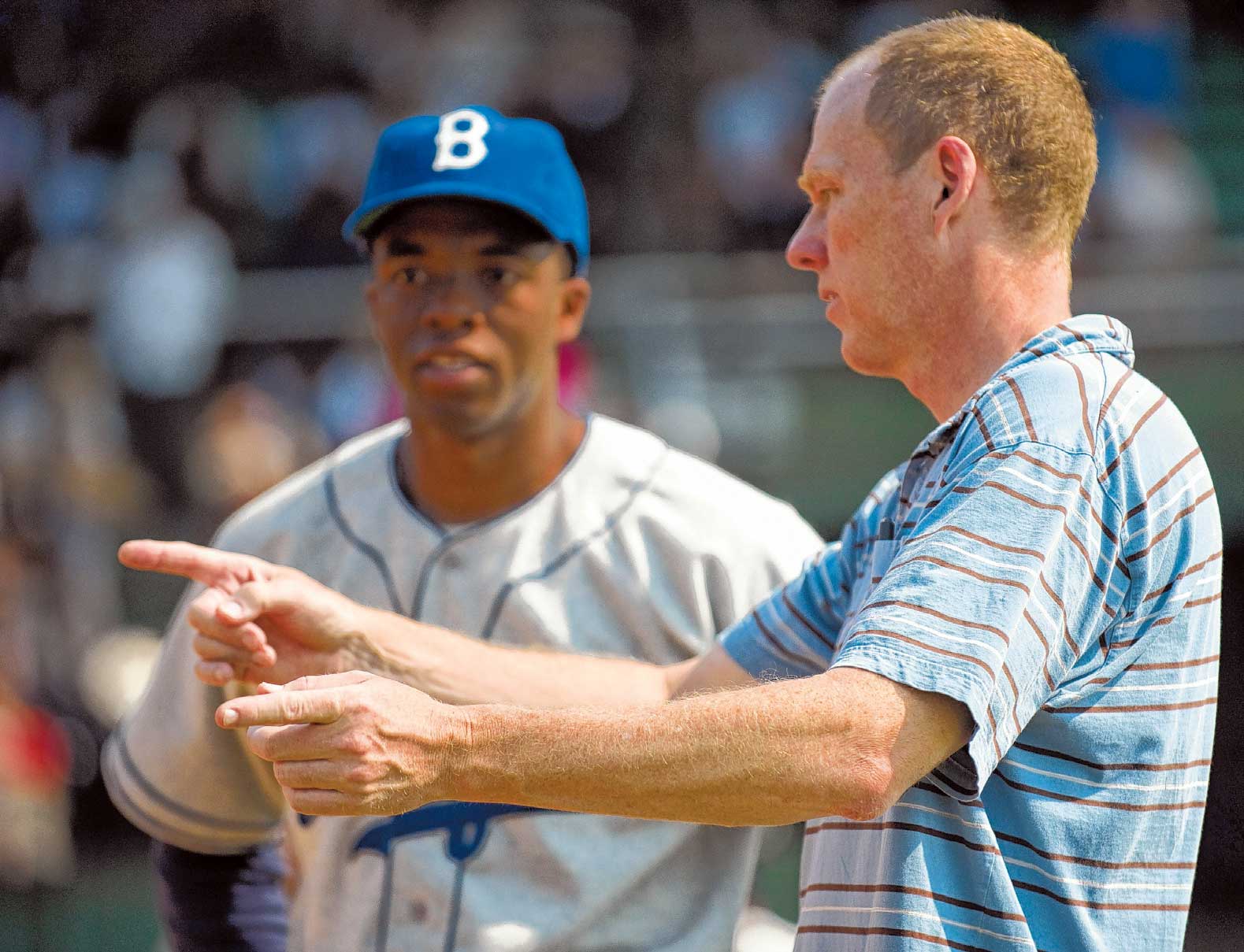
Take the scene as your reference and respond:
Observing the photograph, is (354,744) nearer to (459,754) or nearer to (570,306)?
(459,754)

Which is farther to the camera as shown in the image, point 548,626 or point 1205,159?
point 1205,159

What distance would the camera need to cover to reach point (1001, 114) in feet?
6.14

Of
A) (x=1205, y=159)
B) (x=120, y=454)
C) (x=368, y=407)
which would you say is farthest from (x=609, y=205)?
(x=1205, y=159)

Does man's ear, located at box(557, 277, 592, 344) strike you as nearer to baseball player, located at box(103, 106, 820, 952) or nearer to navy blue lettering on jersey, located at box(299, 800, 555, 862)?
baseball player, located at box(103, 106, 820, 952)

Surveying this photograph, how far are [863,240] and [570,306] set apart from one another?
1058mm

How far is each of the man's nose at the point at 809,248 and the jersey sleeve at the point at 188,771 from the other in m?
1.24

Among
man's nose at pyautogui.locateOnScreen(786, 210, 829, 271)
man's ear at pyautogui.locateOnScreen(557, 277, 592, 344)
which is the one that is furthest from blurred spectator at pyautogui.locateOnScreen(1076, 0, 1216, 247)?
man's nose at pyautogui.locateOnScreen(786, 210, 829, 271)

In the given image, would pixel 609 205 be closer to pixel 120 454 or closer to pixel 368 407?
pixel 368 407

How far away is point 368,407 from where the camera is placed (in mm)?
7453

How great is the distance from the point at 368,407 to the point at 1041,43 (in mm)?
5742

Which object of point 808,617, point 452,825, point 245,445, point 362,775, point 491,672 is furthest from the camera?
point 245,445

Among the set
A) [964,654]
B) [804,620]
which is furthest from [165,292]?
[964,654]

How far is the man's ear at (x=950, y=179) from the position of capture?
72.8 inches

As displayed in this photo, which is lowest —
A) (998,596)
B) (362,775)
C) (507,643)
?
(362,775)
